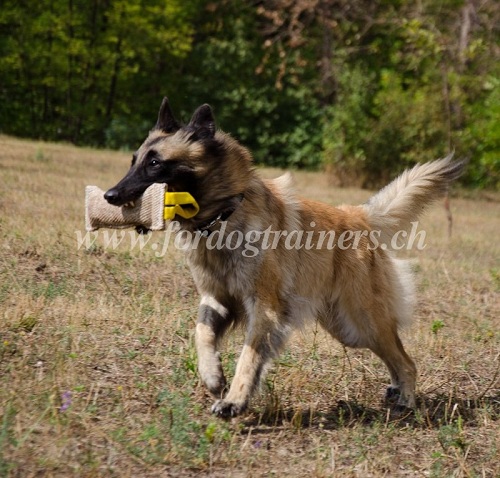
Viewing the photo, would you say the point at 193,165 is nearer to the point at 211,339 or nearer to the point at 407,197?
the point at 211,339

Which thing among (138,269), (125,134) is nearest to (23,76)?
(125,134)

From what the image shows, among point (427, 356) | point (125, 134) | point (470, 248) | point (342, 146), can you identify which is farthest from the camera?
point (125, 134)

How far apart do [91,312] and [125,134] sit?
20701 mm

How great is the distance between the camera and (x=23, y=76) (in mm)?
27844

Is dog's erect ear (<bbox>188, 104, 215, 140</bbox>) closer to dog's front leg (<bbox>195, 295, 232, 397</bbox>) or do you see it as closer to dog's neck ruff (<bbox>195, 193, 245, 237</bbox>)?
dog's neck ruff (<bbox>195, 193, 245, 237</bbox>)

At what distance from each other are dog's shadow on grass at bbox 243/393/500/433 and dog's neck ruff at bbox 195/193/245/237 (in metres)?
1.25

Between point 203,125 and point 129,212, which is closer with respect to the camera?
point 129,212

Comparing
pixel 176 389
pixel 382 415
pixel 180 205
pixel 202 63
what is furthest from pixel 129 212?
pixel 202 63

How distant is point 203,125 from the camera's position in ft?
17.9

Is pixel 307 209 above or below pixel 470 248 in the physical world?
above

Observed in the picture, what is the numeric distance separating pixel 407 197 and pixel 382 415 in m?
1.86

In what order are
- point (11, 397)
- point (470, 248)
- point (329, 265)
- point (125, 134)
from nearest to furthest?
point (11, 397), point (329, 265), point (470, 248), point (125, 134)

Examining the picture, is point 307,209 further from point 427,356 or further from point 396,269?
point 427,356

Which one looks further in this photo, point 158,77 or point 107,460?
point 158,77
